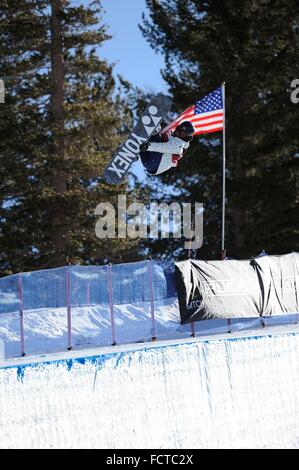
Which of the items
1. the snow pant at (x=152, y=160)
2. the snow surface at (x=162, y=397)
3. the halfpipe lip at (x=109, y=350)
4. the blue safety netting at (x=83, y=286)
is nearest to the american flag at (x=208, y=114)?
the snow pant at (x=152, y=160)

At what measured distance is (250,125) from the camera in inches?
1239

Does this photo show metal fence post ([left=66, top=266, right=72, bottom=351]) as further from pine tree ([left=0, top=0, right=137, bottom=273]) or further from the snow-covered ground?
pine tree ([left=0, top=0, right=137, bottom=273])

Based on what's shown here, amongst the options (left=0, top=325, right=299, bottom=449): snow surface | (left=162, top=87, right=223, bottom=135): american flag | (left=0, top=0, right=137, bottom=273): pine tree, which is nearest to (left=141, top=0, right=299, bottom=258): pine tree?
(left=0, top=0, right=137, bottom=273): pine tree

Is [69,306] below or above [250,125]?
below

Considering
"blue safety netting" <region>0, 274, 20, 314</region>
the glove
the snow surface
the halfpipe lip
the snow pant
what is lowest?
the snow surface

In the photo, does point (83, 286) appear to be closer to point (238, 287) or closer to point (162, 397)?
point (238, 287)

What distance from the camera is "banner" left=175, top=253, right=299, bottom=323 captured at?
47.2 ft

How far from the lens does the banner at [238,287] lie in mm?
14398

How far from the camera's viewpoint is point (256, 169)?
30672 millimetres

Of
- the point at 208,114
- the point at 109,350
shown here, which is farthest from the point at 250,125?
the point at 109,350

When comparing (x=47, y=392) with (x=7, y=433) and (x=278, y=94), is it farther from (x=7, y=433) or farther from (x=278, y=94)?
(x=278, y=94)

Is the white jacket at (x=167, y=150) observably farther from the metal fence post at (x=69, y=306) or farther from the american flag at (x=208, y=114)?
the american flag at (x=208, y=114)

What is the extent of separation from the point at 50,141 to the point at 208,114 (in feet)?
38.9

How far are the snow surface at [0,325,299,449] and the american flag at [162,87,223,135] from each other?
665 centimetres
